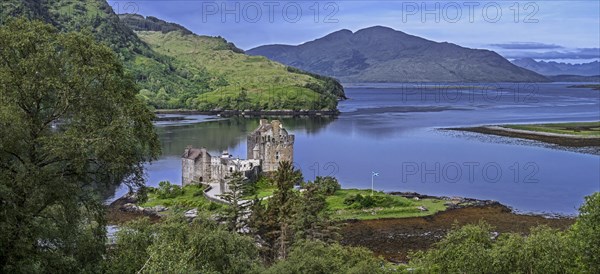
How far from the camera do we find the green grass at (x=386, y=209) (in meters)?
53.8

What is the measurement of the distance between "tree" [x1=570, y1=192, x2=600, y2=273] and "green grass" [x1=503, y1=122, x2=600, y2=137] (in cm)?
9888

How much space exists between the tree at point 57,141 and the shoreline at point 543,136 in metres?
98.0

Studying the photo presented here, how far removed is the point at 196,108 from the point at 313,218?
147957mm

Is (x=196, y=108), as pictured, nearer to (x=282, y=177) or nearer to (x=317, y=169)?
(x=317, y=169)

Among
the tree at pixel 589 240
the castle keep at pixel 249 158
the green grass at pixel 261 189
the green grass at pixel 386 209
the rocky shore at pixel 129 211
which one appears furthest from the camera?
the castle keep at pixel 249 158

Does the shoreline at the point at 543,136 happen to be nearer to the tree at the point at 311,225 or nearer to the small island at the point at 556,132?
the small island at the point at 556,132

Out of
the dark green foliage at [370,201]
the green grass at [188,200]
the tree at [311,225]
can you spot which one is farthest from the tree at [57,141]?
the dark green foliage at [370,201]

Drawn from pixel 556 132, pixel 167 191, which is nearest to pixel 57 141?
pixel 167 191

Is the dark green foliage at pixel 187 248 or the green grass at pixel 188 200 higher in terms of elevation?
the dark green foliage at pixel 187 248

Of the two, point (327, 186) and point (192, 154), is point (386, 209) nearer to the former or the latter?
point (327, 186)

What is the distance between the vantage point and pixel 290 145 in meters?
67.8

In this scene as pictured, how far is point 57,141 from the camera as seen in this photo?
55.2 feet

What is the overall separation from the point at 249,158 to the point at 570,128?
3084 inches

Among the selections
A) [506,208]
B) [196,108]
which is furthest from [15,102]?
[196,108]
